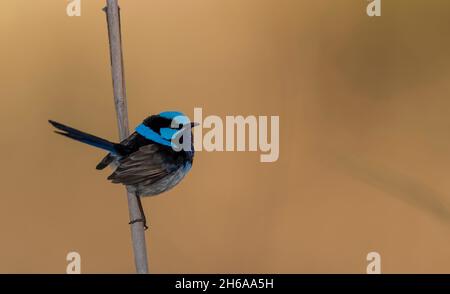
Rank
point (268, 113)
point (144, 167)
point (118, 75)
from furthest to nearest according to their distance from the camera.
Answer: point (268, 113) < point (144, 167) < point (118, 75)

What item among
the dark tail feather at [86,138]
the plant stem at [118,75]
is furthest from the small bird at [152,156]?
the plant stem at [118,75]

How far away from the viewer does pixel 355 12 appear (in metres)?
1.89

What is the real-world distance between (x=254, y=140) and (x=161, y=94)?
34 centimetres

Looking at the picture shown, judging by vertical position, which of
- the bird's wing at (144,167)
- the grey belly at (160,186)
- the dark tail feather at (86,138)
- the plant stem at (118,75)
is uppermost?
the plant stem at (118,75)

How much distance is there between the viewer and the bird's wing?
997 millimetres

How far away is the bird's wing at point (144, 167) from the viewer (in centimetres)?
100

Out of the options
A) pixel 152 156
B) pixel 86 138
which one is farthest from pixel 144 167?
pixel 86 138

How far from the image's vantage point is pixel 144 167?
3.51 ft

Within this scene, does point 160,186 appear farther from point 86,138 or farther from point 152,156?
point 86,138

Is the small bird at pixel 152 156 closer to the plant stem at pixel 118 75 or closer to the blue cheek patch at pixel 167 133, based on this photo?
the blue cheek patch at pixel 167 133

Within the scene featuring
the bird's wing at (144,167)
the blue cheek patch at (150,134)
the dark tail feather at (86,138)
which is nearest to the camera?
the dark tail feather at (86,138)

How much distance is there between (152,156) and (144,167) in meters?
0.04

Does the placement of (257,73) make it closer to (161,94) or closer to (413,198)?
(161,94)

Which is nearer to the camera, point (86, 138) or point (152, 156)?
point (86, 138)
